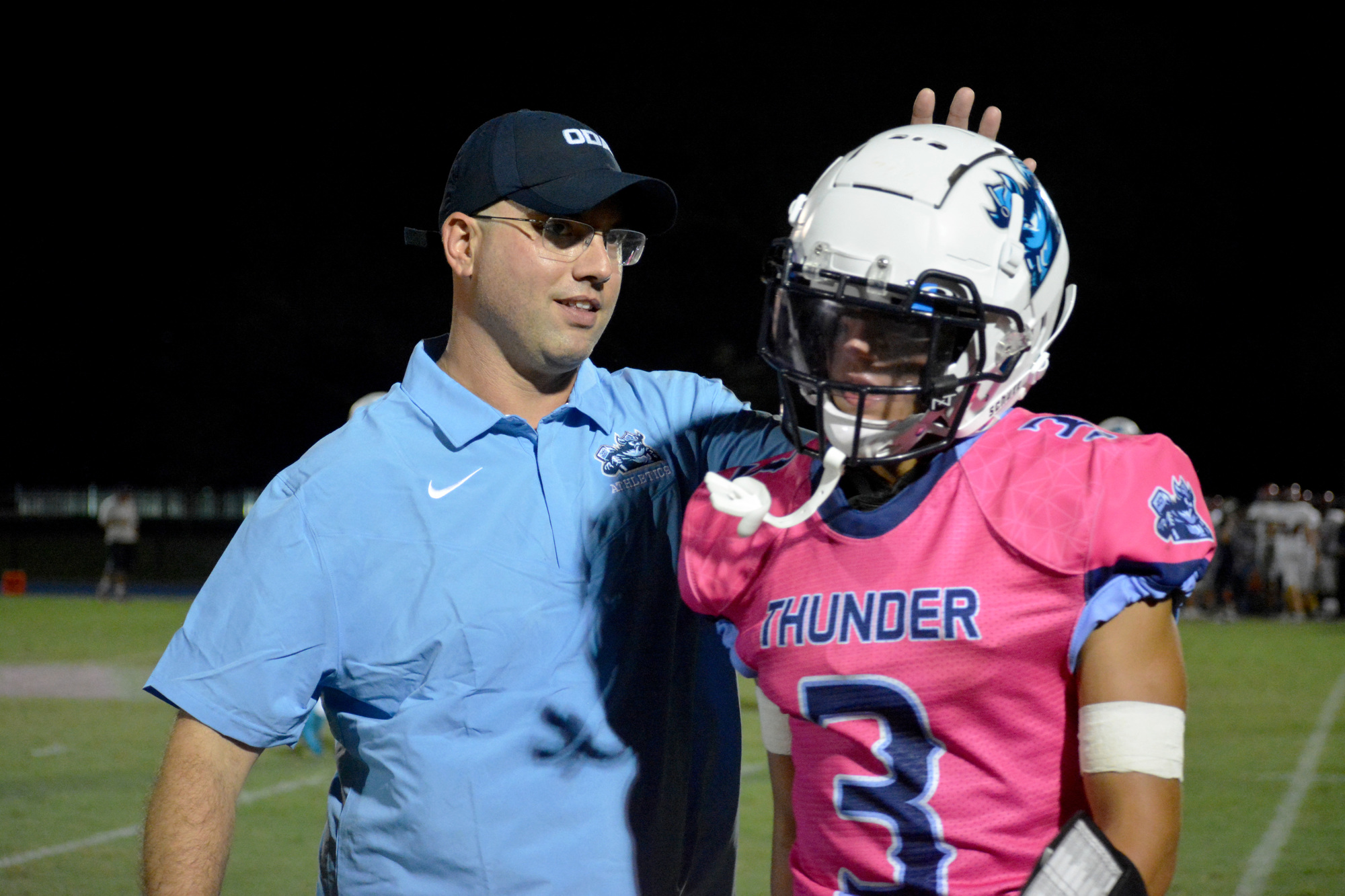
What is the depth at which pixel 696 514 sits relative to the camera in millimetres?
1910

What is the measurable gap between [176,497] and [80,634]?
25.7m

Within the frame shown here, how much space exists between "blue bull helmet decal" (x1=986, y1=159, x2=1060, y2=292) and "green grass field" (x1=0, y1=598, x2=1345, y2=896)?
147 inches

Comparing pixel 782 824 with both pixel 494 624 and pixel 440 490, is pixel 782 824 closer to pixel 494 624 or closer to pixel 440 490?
pixel 494 624

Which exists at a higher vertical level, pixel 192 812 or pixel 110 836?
pixel 192 812

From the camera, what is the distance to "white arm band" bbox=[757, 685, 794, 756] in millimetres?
1856

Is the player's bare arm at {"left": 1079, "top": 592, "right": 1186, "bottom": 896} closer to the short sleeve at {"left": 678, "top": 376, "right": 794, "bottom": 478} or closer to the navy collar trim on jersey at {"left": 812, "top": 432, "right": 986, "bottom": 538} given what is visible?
the navy collar trim on jersey at {"left": 812, "top": 432, "right": 986, "bottom": 538}

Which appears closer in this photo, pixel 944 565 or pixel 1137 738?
pixel 1137 738

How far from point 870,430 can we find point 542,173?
33.5 inches

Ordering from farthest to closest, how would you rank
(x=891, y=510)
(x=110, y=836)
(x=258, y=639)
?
1. (x=110, y=836)
2. (x=258, y=639)
3. (x=891, y=510)

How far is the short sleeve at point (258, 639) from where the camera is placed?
1.97 metres

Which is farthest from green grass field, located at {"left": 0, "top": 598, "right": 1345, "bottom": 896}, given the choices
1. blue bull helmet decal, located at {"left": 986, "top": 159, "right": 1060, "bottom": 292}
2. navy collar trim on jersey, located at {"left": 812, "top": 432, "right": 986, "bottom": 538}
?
blue bull helmet decal, located at {"left": 986, "top": 159, "right": 1060, "bottom": 292}

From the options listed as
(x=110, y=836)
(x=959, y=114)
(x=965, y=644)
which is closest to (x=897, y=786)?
(x=965, y=644)

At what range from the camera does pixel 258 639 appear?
1981 mm

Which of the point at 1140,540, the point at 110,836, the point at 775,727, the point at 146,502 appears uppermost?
the point at 1140,540
